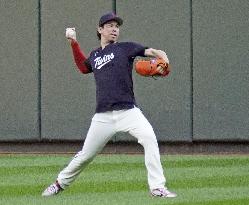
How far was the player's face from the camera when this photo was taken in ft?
37.2

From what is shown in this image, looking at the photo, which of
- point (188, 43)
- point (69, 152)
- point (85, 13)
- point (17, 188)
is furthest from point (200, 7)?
point (17, 188)

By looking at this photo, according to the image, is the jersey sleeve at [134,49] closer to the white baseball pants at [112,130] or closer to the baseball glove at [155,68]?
the baseball glove at [155,68]

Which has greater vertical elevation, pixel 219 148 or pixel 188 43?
pixel 188 43

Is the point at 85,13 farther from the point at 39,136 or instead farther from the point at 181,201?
the point at 181,201

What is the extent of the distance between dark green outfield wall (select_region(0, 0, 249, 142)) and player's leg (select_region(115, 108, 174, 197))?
7.77m

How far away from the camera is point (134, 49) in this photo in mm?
11180

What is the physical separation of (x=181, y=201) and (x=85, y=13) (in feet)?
29.5

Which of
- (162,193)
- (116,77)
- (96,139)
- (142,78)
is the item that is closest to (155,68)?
(116,77)

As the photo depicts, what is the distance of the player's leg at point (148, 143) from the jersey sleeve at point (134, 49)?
0.58m

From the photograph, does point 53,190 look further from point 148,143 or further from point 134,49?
point 134,49

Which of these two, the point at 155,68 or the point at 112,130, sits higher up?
the point at 155,68

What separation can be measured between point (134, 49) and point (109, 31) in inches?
14.7

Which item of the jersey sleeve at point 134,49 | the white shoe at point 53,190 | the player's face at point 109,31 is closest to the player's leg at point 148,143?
the jersey sleeve at point 134,49

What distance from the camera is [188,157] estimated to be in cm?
1764
